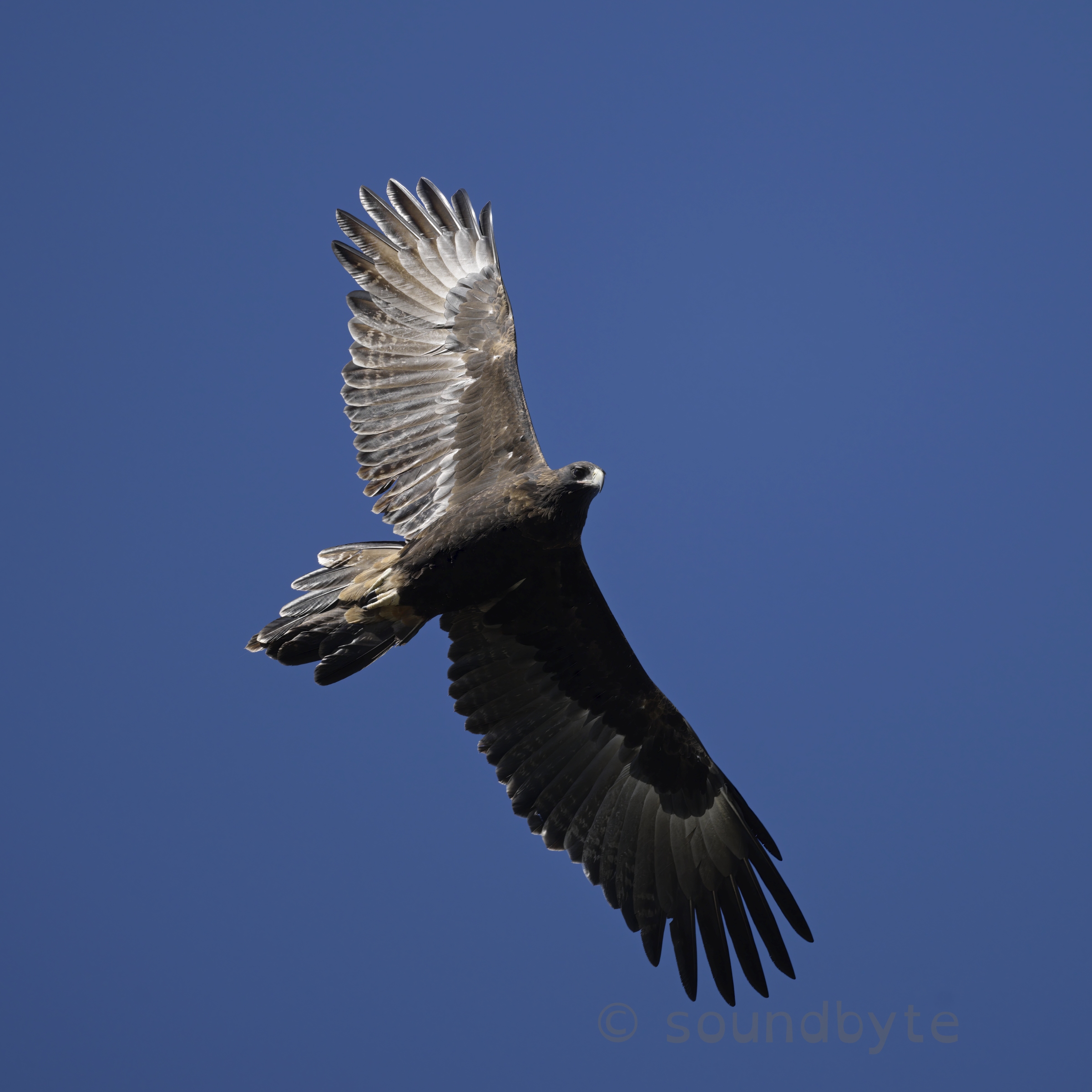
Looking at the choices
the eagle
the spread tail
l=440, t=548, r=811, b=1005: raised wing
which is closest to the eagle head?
the eagle

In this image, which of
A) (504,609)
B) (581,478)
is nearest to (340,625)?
(504,609)

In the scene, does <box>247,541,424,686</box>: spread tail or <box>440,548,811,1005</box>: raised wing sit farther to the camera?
<box>440,548,811,1005</box>: raised wing

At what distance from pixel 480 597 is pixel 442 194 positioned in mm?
2706

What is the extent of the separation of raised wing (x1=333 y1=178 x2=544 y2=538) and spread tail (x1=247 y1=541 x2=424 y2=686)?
48 centimetres

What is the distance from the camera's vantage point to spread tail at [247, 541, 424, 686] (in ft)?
20.7

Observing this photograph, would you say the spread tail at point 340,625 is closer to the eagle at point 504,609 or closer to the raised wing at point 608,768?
the eagle at point 504,609

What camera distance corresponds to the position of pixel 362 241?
725 centimetres

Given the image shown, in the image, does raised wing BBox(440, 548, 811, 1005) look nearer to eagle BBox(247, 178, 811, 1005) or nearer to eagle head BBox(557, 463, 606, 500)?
eagle BBox(247, 178, 811, 1005)

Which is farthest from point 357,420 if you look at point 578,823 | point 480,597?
point 578,823

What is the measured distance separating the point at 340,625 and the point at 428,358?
5.93ft

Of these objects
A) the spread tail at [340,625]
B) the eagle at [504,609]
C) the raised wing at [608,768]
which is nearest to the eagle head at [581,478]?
the eagle at [504,609]

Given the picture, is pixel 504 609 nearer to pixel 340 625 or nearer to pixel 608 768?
pixel 340 625

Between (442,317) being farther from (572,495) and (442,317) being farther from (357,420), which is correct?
(572,495)

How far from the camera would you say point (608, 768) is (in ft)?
22.6
